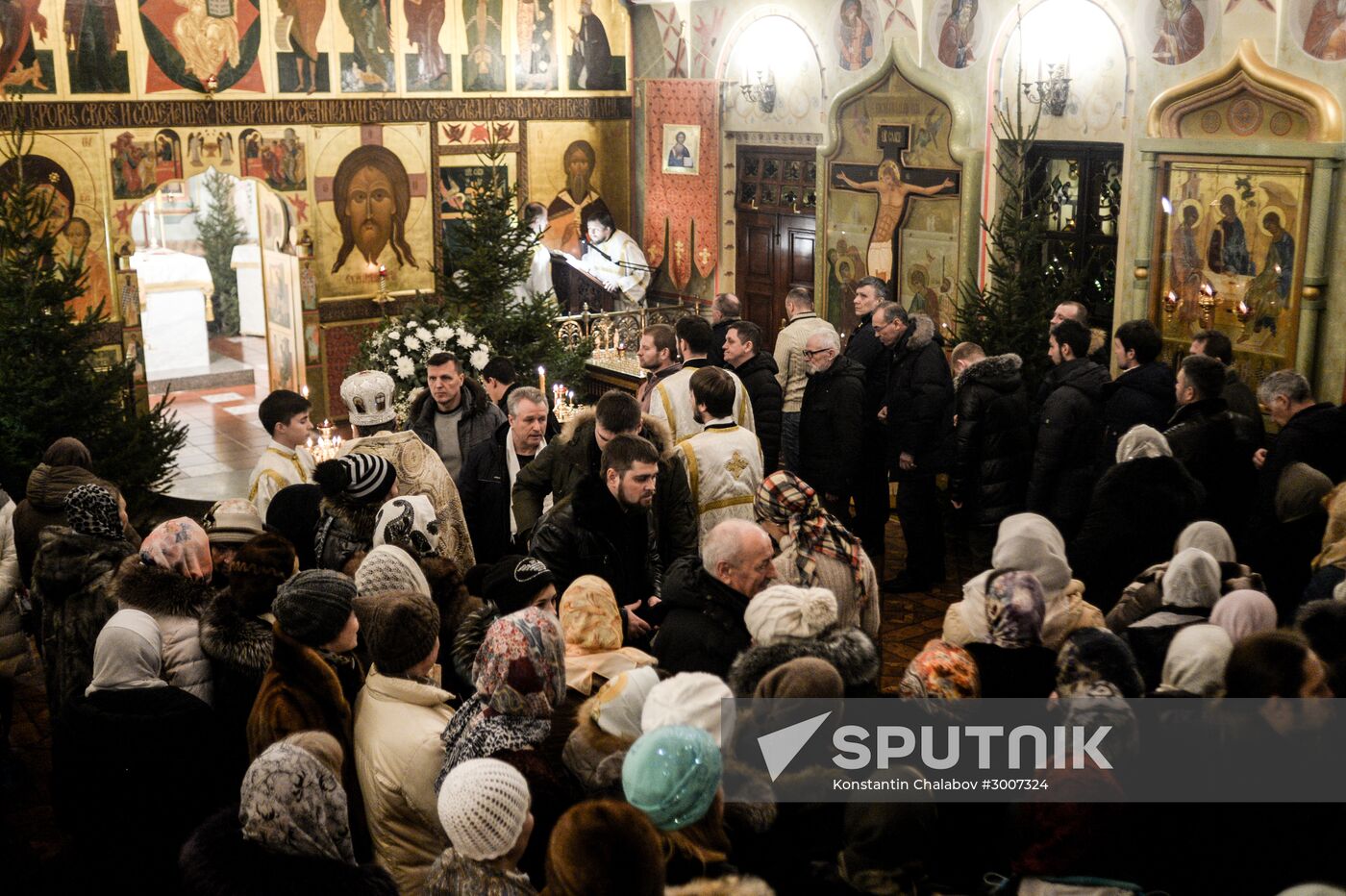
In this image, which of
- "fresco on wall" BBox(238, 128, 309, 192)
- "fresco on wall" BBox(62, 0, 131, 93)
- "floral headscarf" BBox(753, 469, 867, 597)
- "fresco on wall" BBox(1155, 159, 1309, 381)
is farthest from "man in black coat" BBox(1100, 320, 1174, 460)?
"fresco on wall" BBox(62, 0, 131, 93)

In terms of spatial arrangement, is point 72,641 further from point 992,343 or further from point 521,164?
point 521,164

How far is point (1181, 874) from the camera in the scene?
315cm

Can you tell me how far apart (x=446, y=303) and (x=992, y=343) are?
4082mm

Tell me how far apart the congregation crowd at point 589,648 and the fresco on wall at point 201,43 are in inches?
298

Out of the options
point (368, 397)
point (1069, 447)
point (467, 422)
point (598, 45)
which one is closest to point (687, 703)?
point (368, 397)

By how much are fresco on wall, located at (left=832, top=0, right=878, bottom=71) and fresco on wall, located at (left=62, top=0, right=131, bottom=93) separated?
7151 mm

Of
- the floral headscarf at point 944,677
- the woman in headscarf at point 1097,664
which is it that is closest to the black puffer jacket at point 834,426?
the floral headscarf at point 944,677

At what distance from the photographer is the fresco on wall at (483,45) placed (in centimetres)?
1439

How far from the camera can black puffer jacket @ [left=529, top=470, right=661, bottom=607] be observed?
5.05 m

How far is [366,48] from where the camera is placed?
13734mm

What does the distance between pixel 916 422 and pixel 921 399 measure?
15 centimetres

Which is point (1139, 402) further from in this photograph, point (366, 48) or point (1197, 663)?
point (366, 48)

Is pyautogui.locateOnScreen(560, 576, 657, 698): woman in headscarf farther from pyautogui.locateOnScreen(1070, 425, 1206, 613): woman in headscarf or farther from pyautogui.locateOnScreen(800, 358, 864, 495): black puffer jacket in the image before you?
pyautogui.locateOnScreen(800, 358, 864, 495): black puffer jacket

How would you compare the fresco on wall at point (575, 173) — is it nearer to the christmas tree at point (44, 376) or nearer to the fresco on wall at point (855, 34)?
the fresco on wall at point (855, 34)
